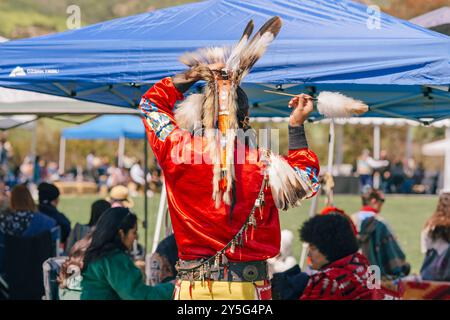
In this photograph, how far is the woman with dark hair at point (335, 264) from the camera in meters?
4.42

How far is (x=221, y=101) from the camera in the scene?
3.42m

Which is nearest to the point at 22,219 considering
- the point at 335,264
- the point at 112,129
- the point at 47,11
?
the point at 335,264

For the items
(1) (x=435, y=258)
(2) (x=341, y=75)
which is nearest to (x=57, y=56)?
(2) (x=341, y=75)

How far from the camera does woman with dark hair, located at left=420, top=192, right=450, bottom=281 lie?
682 cm

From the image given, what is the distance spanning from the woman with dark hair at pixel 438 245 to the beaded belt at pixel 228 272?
3.62 m

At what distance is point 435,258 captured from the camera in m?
6.94

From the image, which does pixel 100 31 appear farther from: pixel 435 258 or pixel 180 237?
pixel 435 258

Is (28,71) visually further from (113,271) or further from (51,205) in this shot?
(51,205)

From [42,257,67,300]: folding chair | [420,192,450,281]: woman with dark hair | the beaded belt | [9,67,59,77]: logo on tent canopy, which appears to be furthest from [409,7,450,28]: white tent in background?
the beaded belt

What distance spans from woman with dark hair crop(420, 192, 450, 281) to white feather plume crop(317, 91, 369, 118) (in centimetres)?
361

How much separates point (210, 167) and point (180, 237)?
0.32 m

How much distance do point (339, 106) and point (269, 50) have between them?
4.76ft

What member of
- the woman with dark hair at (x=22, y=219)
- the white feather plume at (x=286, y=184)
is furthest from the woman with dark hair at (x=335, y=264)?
the woman with dark hair at (x=22, y=219)

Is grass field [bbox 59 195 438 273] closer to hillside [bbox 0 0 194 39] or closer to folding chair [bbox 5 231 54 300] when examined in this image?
folding chair [bbox 5 231 54 300]
